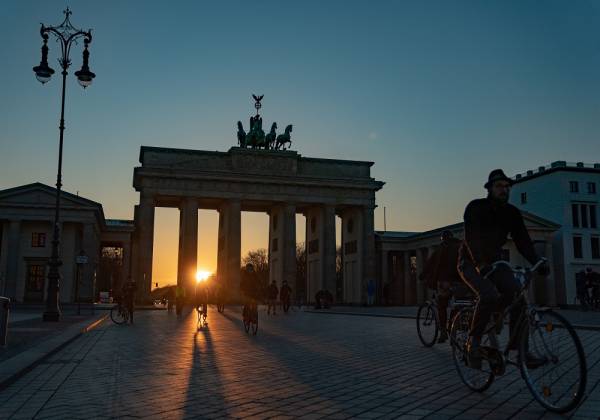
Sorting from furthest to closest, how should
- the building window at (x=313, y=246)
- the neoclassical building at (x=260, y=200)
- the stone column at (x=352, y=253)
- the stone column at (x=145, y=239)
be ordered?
1. the building window at (x=313, y=246)
2. the stone column at (x=352, y=253)
3. the neoclassical building at (x=260, y=200)
4. the stone column at (x=145, y=239)

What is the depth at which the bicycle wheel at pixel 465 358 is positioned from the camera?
6559 millimetres

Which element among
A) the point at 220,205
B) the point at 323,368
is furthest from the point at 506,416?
the point at 220,205

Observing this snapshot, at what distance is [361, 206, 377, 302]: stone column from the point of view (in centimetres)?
6462

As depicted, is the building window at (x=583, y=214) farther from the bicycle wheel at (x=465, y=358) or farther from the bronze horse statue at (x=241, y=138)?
the bicycle wheel at (x=465, y=358)

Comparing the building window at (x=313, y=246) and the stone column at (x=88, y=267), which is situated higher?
the building window at (x=313, y=246)

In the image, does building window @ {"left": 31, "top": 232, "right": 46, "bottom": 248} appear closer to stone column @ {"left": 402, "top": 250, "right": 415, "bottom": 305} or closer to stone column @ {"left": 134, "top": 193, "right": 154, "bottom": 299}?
stone column @ {"left": 134, "top": 193, "right": 154, "bottom": 299}

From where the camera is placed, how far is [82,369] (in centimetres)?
909

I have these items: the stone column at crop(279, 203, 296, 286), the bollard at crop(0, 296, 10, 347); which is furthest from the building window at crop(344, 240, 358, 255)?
the bollard at crop(0, 296, 10, 347)

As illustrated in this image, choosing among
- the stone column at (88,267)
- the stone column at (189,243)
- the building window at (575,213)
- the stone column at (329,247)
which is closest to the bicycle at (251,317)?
the stone column at (88,267)

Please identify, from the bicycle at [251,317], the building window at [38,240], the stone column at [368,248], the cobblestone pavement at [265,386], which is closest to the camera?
the cobblestone pavement at [265,386]

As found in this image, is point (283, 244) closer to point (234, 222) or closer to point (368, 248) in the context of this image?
point (234, 222)

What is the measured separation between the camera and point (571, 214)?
63.2 m

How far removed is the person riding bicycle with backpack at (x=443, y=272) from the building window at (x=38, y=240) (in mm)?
50683

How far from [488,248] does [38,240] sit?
5522cm
